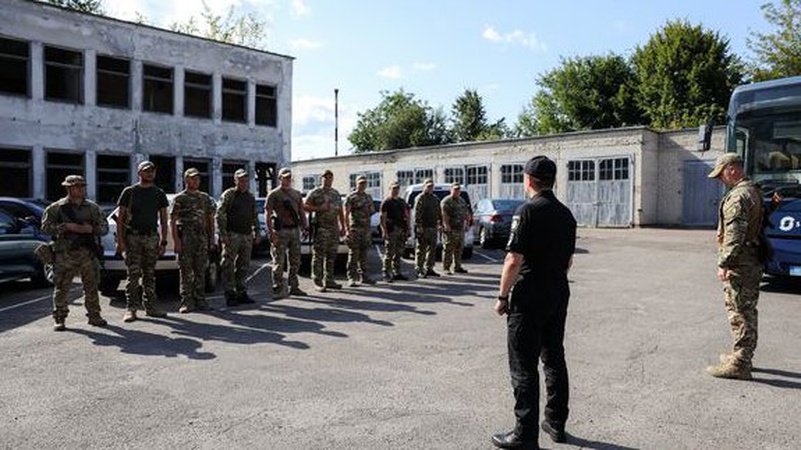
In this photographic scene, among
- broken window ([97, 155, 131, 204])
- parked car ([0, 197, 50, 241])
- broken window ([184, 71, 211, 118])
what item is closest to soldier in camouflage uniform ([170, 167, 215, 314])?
parked car ([0, 197, 50, 241])

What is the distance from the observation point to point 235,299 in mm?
9094

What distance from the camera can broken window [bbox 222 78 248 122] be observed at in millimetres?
23578

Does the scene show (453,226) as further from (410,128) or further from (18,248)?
(410,128)

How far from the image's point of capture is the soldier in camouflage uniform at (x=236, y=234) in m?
9.05

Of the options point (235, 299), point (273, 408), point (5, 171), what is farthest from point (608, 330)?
point (5, 171)

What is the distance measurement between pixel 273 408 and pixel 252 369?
1085 millimetres

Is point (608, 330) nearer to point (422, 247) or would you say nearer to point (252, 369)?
point (252, 369)

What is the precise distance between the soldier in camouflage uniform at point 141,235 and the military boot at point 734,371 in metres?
6.36

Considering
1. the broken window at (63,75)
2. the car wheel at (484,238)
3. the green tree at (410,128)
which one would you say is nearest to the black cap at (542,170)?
the car wheel at (484,238)

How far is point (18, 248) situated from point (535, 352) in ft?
30.1

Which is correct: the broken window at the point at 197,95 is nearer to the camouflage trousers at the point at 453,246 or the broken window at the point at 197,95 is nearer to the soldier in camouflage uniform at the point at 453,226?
the soldier in camouflage uniform at the point at 453,226

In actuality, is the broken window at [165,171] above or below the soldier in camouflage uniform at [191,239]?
above

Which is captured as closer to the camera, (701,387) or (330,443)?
(330,443)

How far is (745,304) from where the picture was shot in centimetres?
554
